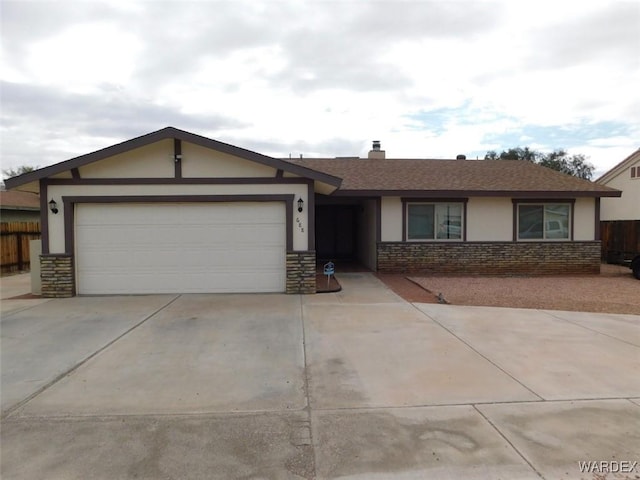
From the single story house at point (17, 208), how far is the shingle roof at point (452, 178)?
1212cm

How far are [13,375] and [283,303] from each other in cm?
471

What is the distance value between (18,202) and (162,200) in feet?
44.4

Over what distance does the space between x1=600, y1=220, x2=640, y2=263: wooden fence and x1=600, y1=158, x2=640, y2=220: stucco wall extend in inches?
312

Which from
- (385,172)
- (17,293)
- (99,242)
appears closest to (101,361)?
(99,242)

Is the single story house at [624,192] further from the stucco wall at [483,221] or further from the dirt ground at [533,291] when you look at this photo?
the dirt ground at [533,291]

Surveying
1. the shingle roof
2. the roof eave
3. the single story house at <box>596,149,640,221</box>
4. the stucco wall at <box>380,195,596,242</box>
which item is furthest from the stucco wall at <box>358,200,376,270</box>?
the single story house at <box>596,149,640,221</box>

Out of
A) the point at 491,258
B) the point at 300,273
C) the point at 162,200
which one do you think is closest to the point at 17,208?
the point at 162,200

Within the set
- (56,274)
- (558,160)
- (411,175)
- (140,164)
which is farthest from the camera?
(558,160)

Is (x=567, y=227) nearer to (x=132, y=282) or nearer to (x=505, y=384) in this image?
(x=505, y=384)

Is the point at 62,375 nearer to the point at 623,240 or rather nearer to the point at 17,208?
the point at 623,240

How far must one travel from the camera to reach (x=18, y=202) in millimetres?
19094

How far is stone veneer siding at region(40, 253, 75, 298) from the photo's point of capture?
9.52 metres

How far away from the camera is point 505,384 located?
445 centimetres

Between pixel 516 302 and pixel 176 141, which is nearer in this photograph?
pixel 516 302
